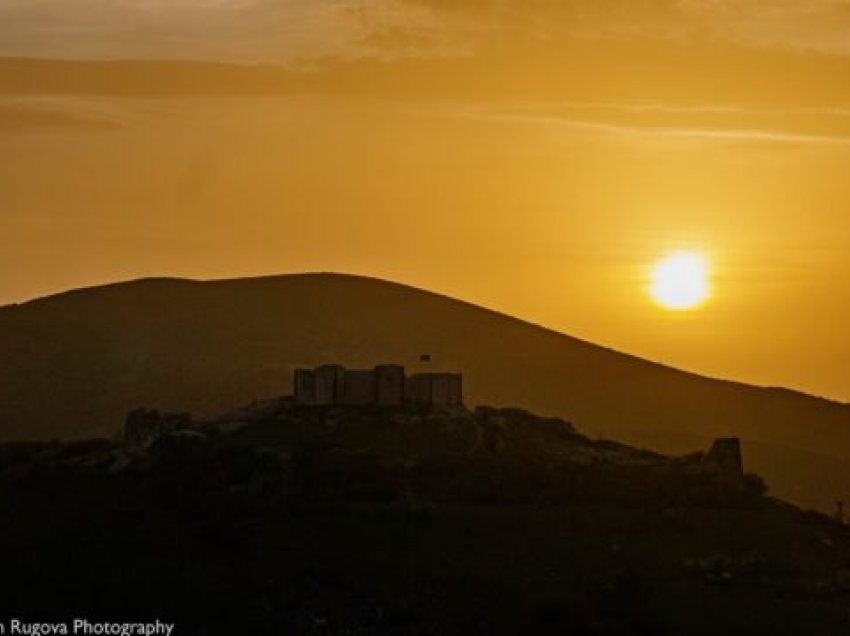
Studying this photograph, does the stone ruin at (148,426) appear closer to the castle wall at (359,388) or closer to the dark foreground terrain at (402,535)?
the dark foreground terrain at (402,535)

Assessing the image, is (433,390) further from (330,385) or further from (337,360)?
(337,360)

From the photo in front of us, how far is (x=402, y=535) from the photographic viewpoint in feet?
157

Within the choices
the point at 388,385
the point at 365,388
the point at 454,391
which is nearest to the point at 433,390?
the point at 454,391

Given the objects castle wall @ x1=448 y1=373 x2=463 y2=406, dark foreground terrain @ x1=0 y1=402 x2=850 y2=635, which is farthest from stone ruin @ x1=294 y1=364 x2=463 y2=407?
dark foreground terrain @ x1=0 y1=402 x2=850 y2=635

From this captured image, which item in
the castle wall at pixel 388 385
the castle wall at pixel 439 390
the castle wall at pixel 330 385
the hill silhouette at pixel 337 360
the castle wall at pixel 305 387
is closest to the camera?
the castle wall at pixel 388 385

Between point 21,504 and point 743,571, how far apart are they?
1521cm

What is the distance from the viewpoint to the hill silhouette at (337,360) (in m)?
93.6

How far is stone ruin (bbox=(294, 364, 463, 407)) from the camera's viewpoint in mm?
54750

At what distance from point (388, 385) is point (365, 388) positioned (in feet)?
1.79

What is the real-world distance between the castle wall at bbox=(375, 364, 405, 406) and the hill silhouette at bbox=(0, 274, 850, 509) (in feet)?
110

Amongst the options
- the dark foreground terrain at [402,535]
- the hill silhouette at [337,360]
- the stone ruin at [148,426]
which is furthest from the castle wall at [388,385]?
the hill silhouette at [337,360]

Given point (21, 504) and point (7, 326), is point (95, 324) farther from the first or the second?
point (21, 504)

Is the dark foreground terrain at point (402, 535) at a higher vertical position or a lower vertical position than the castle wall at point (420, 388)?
lower

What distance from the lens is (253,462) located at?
5159 centimetres
